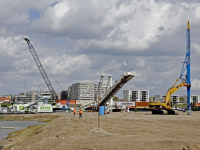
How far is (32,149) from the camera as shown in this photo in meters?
19.3

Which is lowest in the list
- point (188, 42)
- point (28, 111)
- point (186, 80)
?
point (28, 111)

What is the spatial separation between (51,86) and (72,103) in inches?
1166

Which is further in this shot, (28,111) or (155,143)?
(28,111)

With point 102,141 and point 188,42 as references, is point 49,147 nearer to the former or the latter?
point 102,141

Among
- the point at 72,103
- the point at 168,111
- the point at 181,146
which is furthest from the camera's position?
the point at 72,103

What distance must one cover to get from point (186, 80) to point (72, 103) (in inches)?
3293

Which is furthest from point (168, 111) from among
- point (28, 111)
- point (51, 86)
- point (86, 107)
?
point (51, 86)

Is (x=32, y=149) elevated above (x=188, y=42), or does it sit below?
below

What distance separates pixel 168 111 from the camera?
218ft

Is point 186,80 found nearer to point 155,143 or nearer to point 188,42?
point 188,42

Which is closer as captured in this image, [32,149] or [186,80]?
[32,149]

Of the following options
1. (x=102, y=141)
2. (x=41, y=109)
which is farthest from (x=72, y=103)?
(x=102, y=141)

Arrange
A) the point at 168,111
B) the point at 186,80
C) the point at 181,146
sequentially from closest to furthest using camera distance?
1. the point at 181,146
2. the point at 168,111
3. the point at 186,80

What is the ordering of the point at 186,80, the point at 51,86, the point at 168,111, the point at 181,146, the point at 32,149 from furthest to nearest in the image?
1. the point at 51,86
2. the point at 186,80
3. the point at 168,111
4. the point at 32,149
5. the point at 181,146
